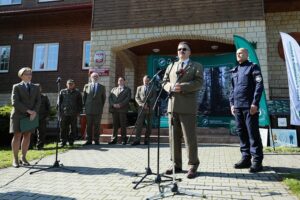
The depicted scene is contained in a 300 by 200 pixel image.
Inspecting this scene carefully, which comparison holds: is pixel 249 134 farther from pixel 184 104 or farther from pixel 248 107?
pixel 184 104

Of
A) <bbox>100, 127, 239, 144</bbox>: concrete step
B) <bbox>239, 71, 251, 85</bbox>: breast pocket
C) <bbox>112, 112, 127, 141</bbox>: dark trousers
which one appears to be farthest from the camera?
<bbox>100, 127, 239, 144</bbox>: concrete step

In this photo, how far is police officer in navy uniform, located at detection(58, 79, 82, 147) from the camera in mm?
9203

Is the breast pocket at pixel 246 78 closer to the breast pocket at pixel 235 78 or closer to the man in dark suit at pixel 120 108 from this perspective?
the breast pocket at pixel 235 78

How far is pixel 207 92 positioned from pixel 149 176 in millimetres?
7766

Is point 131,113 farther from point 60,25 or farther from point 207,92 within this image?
point 60,25

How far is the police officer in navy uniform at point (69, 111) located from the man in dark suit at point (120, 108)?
3.58ft

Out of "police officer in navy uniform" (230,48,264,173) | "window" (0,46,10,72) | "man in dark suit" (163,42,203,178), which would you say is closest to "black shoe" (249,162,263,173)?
"police officer in navy uniform" (230,48,264,173)

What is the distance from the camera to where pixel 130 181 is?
182 inches

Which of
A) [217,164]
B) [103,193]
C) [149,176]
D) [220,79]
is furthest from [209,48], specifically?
[103,193]

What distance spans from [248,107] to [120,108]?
4.78m

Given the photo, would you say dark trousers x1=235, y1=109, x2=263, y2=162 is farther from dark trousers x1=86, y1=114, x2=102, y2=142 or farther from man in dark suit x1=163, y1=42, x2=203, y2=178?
dark trousers x1=86, y1=114, x2=102, y2=142

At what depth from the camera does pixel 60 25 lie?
1579cm

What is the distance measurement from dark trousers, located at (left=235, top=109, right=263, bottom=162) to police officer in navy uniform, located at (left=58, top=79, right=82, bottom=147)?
5.41 m

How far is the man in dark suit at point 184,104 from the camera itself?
4.82 m
